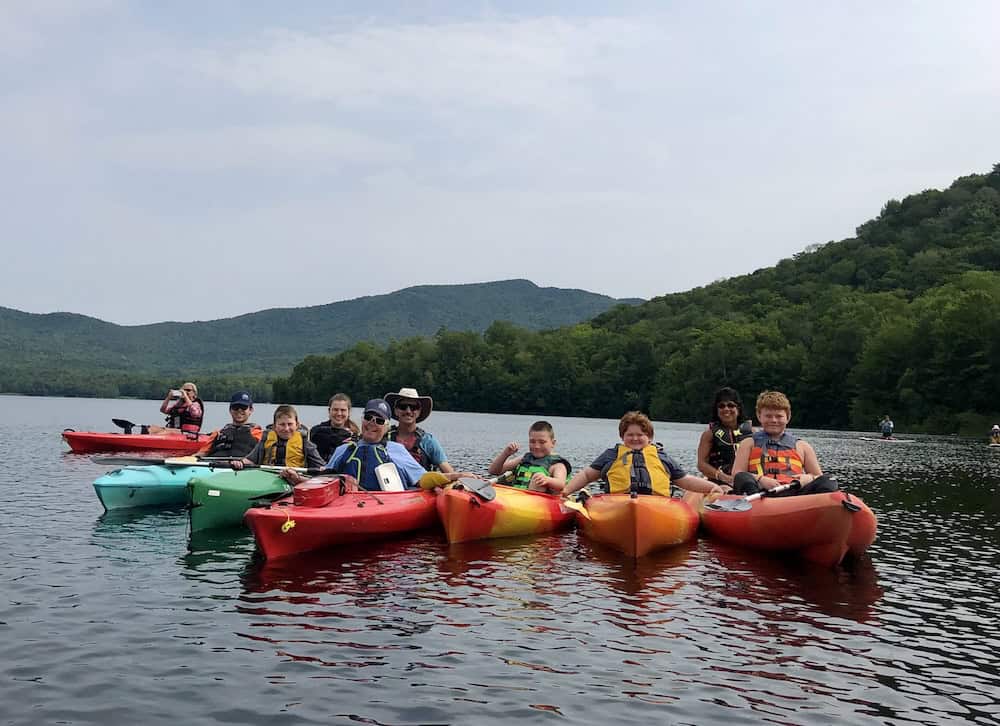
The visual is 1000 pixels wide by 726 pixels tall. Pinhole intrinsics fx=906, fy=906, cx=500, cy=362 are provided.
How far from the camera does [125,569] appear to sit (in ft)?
34.0

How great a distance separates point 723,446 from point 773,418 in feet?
9.33

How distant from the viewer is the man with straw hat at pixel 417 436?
1369cm

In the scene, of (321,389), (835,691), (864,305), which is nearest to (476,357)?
(321,389)

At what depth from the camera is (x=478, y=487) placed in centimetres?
1233

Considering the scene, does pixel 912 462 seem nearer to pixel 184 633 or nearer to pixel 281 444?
pixel 281 444

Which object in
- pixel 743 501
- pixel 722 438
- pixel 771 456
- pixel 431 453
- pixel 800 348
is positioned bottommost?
pixel 743 501

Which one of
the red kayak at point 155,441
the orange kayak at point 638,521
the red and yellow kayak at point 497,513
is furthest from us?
the red kayak at point 155,441

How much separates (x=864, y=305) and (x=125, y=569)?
79974 millimetres

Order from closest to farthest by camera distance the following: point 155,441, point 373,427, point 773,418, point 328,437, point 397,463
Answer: point 773,418 < point 373,427 < point 397,463 < point 328,437 < point 155,441

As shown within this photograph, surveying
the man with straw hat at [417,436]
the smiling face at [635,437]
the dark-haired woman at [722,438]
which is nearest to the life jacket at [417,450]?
the man with straw hat at [417,436]

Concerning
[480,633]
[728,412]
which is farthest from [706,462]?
[480,633]

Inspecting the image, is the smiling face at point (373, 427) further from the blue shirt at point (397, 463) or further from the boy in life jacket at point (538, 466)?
the boy in life jacket at point (538, 466)

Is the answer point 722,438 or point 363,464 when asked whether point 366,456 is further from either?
point 722,438

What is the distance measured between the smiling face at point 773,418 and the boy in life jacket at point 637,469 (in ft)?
3.76
